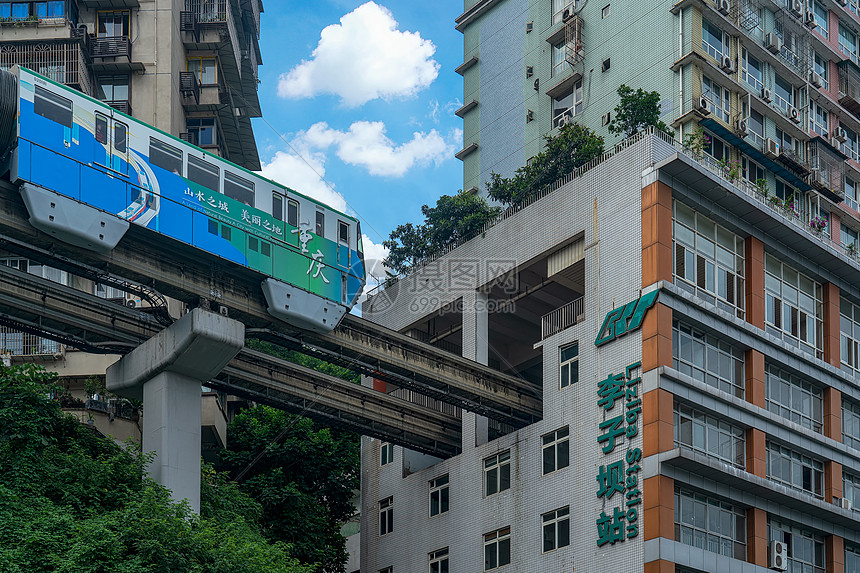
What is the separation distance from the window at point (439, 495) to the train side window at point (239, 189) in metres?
15.6

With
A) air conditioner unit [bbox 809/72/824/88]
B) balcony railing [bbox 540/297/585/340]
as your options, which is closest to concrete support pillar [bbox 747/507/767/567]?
balcony railing [bbox 540/297/585/340]

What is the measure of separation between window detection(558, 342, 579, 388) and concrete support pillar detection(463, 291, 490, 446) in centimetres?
416

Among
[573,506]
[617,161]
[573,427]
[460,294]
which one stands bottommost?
[573,506]

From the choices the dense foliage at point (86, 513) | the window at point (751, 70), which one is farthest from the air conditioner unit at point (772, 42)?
the dense foliage at point (86, 513)

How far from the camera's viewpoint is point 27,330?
3888 centimetres

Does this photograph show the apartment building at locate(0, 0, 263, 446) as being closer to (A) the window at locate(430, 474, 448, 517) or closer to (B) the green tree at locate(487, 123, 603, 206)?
(A) the window at locate(430, 474, 448, 517)

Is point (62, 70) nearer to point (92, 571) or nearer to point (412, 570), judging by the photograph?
point (412, 570)

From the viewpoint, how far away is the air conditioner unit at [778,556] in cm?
4346

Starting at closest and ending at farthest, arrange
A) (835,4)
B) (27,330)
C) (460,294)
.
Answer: (27,330) → (460,294) → (835,4)

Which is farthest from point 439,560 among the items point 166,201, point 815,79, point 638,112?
point 815,79

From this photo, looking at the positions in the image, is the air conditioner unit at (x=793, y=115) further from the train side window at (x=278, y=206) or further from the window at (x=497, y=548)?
the train side window at (x=278, y=206)

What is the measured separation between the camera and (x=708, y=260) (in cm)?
4572

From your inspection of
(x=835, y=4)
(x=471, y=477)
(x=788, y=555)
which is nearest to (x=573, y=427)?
(x=471, y=477)

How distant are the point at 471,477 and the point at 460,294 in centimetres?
776
